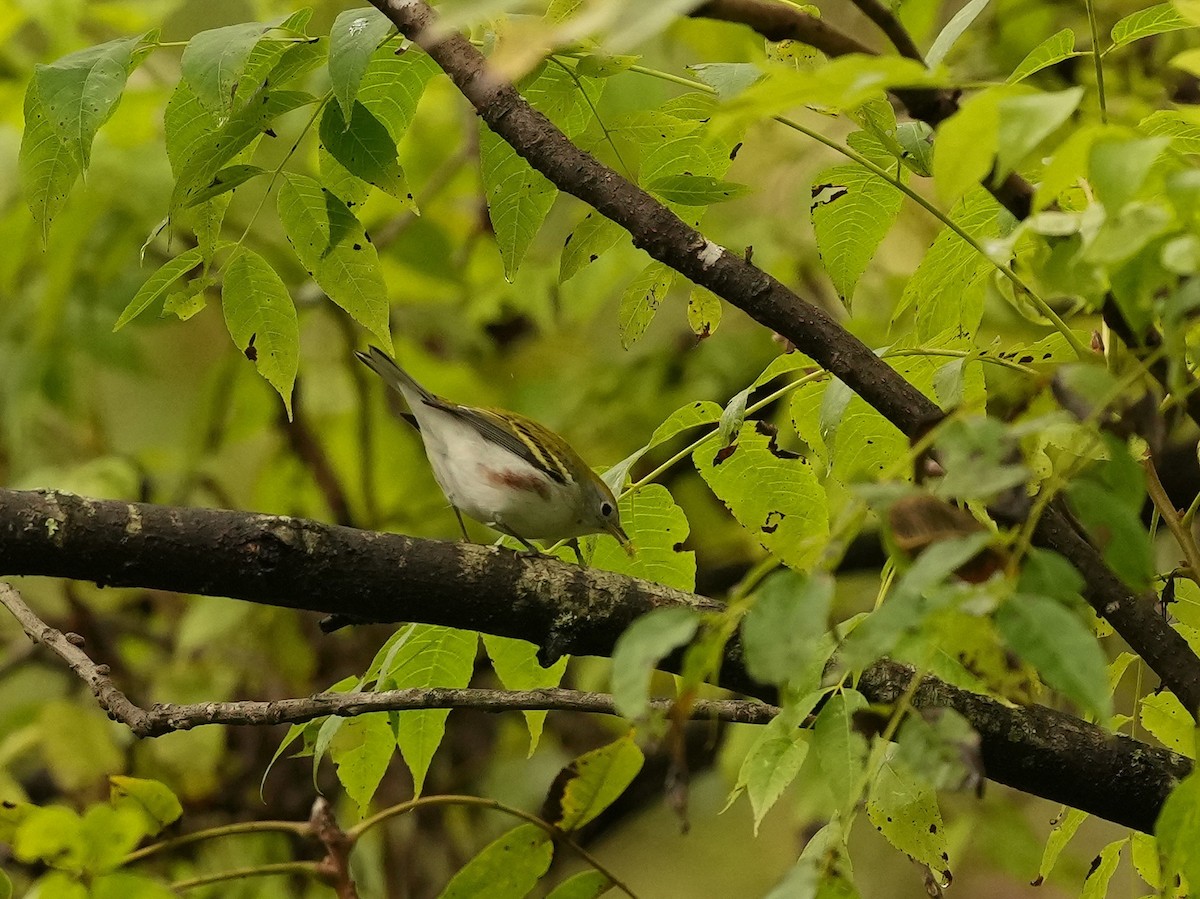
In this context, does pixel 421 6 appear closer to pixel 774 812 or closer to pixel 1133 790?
pixel 1133 790

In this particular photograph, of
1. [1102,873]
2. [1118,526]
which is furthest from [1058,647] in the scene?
[1102,873]

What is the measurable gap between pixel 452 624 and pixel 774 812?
3111 mm

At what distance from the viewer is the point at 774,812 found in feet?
13.7

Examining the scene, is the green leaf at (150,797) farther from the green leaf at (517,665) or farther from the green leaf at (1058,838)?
the green leaf at (1058,838)

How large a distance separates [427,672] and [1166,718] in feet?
2.71

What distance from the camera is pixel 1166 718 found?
1.46m

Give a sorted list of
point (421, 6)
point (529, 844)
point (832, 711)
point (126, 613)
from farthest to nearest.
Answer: point (126, 613) → point (529, 844) → point (421, 6) → point (832, 711)

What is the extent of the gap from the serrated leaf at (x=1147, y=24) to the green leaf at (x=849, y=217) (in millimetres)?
275

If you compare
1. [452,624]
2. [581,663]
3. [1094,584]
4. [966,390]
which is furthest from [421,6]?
[581,663]

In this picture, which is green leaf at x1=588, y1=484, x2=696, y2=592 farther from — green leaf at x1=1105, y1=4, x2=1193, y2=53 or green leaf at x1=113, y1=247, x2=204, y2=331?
green leaf at x1=1105, y1=4, x2=1193, y2=53

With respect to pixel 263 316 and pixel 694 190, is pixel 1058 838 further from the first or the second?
pixel 263 316

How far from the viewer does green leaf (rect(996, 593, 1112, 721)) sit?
0.74 meters

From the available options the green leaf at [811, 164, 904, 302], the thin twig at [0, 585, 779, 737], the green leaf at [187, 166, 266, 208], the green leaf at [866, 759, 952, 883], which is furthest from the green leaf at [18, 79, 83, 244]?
the green leaf at [866, 759, 952, 883]

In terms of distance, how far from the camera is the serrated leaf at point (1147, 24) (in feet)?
4.34
